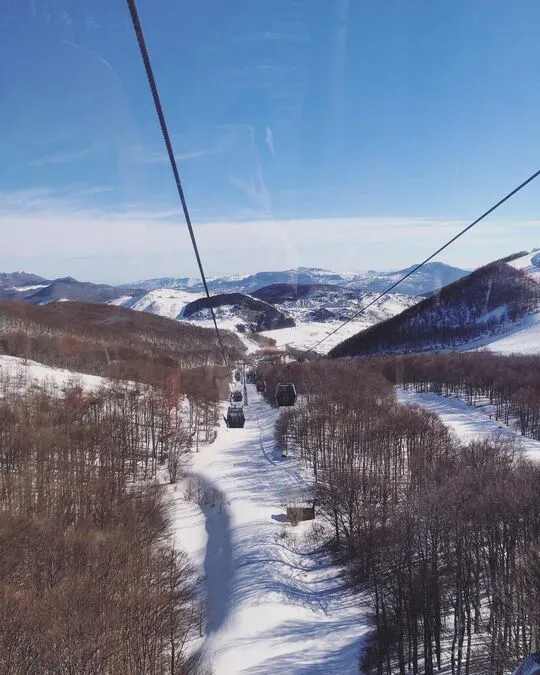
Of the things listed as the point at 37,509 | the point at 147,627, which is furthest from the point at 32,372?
the point at 147,627

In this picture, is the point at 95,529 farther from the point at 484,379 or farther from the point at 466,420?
the point at 484,379

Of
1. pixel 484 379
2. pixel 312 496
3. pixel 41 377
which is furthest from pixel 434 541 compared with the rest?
pixel 484 379

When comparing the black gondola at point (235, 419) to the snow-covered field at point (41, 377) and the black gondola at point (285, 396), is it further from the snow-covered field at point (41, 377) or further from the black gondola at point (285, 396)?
the snow-covered field at point (41, 377)

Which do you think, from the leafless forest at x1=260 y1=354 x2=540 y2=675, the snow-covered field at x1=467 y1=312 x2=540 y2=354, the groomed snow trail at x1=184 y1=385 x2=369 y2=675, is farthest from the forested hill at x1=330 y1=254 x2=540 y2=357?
the groomed snow trail at x1=184 y1=385 x2=369 y2=675

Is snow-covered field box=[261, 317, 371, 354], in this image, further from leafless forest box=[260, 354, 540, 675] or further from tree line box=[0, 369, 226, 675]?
leafless forest box=[260, 354, 540, 675]

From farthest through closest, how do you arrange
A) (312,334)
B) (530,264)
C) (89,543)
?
(312,334) < (530,264) < (89,543)

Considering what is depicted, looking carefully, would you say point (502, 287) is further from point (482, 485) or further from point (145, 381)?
point (482, 485)

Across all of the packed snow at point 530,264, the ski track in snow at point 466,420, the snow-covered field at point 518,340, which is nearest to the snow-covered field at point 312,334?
the snow-covered field at point 518,340
